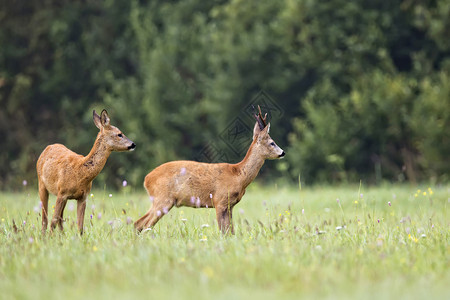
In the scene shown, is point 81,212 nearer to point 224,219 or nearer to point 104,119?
point 104,119

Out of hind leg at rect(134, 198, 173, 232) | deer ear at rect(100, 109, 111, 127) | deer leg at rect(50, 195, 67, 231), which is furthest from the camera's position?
hind leg at rect(134, 198, 173, 232)

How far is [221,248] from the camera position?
20.0 feet

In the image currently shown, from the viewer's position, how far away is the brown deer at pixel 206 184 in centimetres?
777

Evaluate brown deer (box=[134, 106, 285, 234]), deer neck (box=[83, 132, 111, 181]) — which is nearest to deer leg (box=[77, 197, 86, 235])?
deer neck (box=[83, 132, 111, 181])

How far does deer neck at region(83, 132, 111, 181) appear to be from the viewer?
7.54 metres

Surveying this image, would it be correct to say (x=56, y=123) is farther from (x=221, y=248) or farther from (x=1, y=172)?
(x=221, y=248)

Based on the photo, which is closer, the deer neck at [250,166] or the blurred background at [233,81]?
the deer neck at [250,166]

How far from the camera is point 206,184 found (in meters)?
7.84

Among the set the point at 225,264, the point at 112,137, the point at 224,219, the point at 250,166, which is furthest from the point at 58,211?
the point at 225,264

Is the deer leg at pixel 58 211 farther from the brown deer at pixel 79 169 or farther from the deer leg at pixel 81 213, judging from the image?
the deer leg at pixel 81 213

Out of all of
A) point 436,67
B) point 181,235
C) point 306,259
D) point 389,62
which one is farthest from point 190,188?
point 436,67

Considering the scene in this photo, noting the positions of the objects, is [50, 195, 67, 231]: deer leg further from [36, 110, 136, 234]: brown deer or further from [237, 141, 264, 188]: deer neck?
[237, 141, 264, 188]: deer neck

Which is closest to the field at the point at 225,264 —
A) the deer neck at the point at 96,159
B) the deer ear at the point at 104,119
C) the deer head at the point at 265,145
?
the deer neck at the point at 96,159

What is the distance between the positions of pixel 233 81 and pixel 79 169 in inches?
621
